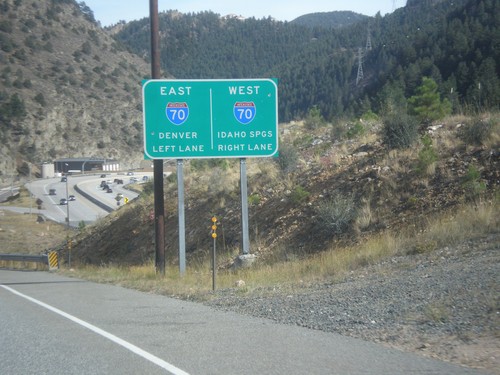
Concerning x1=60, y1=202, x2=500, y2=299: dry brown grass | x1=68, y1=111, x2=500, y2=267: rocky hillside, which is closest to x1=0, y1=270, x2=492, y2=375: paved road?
x1=60, y1=202, x2=500, y2=299: dry brown grass

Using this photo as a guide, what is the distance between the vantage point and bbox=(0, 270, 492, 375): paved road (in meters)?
7.04

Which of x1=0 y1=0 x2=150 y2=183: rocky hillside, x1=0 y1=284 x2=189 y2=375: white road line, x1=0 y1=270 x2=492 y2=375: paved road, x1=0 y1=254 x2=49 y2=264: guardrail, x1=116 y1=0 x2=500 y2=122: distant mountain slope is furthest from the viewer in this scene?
x1=0 y1=0 x2=150 y2=183: rocky hillside

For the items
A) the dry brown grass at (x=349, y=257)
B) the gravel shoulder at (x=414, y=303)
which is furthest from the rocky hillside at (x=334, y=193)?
the gravel shoulder at (x=414, y=303)

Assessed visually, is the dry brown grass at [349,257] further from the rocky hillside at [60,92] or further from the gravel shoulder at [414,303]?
the rocky hillside at [60,92]

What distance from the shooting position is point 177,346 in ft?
27.0

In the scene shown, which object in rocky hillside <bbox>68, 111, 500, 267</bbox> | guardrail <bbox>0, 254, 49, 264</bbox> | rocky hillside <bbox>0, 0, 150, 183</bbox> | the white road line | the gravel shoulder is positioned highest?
rocky hillside <bbox>0, 0, 150, 183</bbox>

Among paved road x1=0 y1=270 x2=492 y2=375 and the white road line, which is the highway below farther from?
paved road x1=0 y1=270 x2=492 y2=375

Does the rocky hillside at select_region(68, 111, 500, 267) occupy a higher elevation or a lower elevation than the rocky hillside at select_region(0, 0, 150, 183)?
lower

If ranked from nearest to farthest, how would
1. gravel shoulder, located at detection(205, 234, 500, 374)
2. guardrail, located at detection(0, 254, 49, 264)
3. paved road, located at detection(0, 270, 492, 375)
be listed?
paved road, located at detection(0, 270, 492, 375) < gravel shoulder, located at detection(205, 234, 500, 374) < guardrail, located at detection(0, 254, 49, 264)

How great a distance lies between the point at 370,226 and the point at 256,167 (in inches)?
434

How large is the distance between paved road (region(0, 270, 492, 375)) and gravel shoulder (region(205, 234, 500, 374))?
16.7 inches

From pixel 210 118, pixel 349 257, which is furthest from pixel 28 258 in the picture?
pixel 349 257

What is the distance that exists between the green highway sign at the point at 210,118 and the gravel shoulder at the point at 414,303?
210 inches

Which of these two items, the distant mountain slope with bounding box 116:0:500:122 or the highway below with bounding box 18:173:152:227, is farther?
the highway below with bounding box 18:173:152:227
